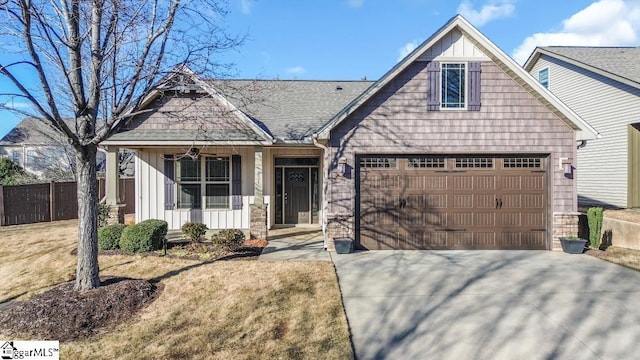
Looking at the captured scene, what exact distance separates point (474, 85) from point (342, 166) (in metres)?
3.94

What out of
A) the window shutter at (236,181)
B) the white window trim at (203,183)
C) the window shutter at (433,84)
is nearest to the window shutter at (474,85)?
the window shutter at (433,84)

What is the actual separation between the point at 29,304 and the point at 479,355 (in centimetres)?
641

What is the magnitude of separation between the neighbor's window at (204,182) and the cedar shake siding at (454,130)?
4.48m

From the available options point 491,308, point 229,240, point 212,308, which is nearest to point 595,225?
point 491,308

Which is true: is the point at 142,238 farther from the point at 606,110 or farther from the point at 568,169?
the point at 606,110

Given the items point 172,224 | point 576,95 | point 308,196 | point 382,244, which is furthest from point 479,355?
point 576,95

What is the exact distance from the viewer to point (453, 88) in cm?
934

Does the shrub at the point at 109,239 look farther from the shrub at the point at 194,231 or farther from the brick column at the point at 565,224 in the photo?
the brick column at the point at 565,224

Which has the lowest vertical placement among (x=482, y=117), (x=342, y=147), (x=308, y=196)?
(x=308, y=196)

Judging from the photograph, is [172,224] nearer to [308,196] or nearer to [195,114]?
→ [195,114]

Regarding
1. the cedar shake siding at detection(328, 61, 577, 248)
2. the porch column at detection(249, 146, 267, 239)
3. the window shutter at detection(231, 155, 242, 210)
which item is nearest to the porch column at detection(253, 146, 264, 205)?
the porch column at detection(249, 146, 267, 239)

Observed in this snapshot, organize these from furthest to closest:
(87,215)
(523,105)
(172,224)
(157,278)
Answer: (172,224)
(523,105)
(157,278)
(87,215)

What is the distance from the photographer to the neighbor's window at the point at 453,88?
30.4 feet

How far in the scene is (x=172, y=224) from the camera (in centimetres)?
1194
